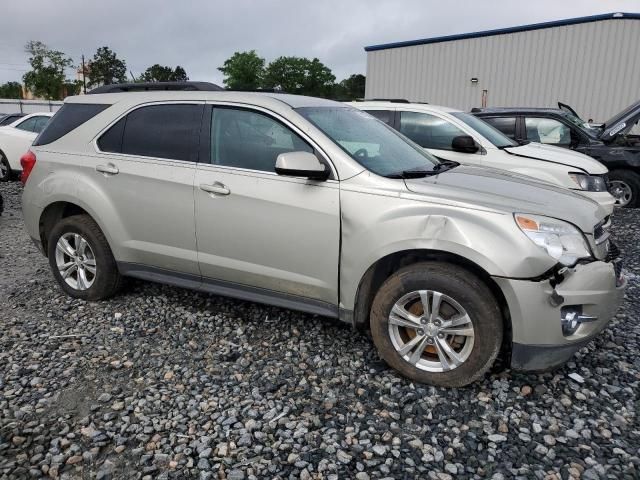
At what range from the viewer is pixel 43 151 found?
4363 millimetres

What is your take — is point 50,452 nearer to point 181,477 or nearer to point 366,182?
point 181,477

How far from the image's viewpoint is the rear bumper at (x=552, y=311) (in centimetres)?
275

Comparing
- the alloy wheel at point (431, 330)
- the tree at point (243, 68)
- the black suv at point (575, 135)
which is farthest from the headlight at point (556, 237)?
the tree at point (243, 68)

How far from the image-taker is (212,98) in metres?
3.81

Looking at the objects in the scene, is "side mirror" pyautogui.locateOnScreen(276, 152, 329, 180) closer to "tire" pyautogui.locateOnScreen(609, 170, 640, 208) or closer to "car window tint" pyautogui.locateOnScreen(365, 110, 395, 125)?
"car window tint" pyautogui.locateOnScreen(365, 110, 395, 125)

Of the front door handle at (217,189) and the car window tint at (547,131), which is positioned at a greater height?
the car window tint at (547,131)

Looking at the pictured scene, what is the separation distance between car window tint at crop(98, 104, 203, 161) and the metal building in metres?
21.1

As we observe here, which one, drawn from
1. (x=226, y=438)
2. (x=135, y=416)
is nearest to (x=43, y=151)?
(x=135, y=416)

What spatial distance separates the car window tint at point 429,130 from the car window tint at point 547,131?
2631 millimetres

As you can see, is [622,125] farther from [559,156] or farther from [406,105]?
[406,105]

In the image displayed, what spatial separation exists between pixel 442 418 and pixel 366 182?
1.43 meters

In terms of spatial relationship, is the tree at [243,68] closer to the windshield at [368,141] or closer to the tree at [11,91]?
the tree at [11,91]

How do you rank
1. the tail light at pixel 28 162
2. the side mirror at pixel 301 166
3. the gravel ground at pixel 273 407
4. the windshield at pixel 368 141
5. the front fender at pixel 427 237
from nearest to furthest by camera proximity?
the gravel ground at pixel 273 407, the front fender at pixel 427 237, the side mirror at pixel 301 166, the windshield at pixel 368 141, the tail light at pixel 28 162

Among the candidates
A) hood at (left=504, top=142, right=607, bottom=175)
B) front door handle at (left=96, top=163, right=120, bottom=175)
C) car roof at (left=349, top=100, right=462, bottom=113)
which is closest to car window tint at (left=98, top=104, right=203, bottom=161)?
front door handle at (left=96, top=163, right=120, bottom=175)
